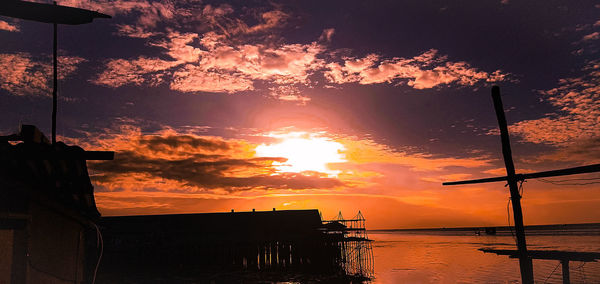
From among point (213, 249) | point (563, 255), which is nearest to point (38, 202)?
point (563, 255)

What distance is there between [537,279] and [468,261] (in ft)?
57.4

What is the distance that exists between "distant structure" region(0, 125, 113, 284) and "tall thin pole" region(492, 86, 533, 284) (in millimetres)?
14186

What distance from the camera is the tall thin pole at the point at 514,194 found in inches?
563

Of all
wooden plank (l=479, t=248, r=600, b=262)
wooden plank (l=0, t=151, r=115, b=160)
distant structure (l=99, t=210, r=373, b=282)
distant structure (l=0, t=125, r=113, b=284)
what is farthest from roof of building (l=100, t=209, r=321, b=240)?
wooden plank (l=0, t=151, r=115, b=160)

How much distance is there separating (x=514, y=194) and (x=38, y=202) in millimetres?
15220

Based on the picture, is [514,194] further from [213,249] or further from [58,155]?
[213,249]

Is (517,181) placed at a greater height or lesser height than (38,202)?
greater

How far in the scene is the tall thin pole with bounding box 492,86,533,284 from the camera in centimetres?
1430

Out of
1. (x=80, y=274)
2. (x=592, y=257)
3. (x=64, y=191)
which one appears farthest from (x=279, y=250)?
(x=64, y=191)

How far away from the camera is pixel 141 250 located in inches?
1528

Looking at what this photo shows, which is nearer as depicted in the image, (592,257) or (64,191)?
(64,191)

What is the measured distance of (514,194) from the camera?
14.8 metres

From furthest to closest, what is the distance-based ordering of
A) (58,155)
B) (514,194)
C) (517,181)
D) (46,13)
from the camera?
(517,181), (514,194), (46,13), (58,155)

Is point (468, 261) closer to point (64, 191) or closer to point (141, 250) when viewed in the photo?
point (141, 250)
